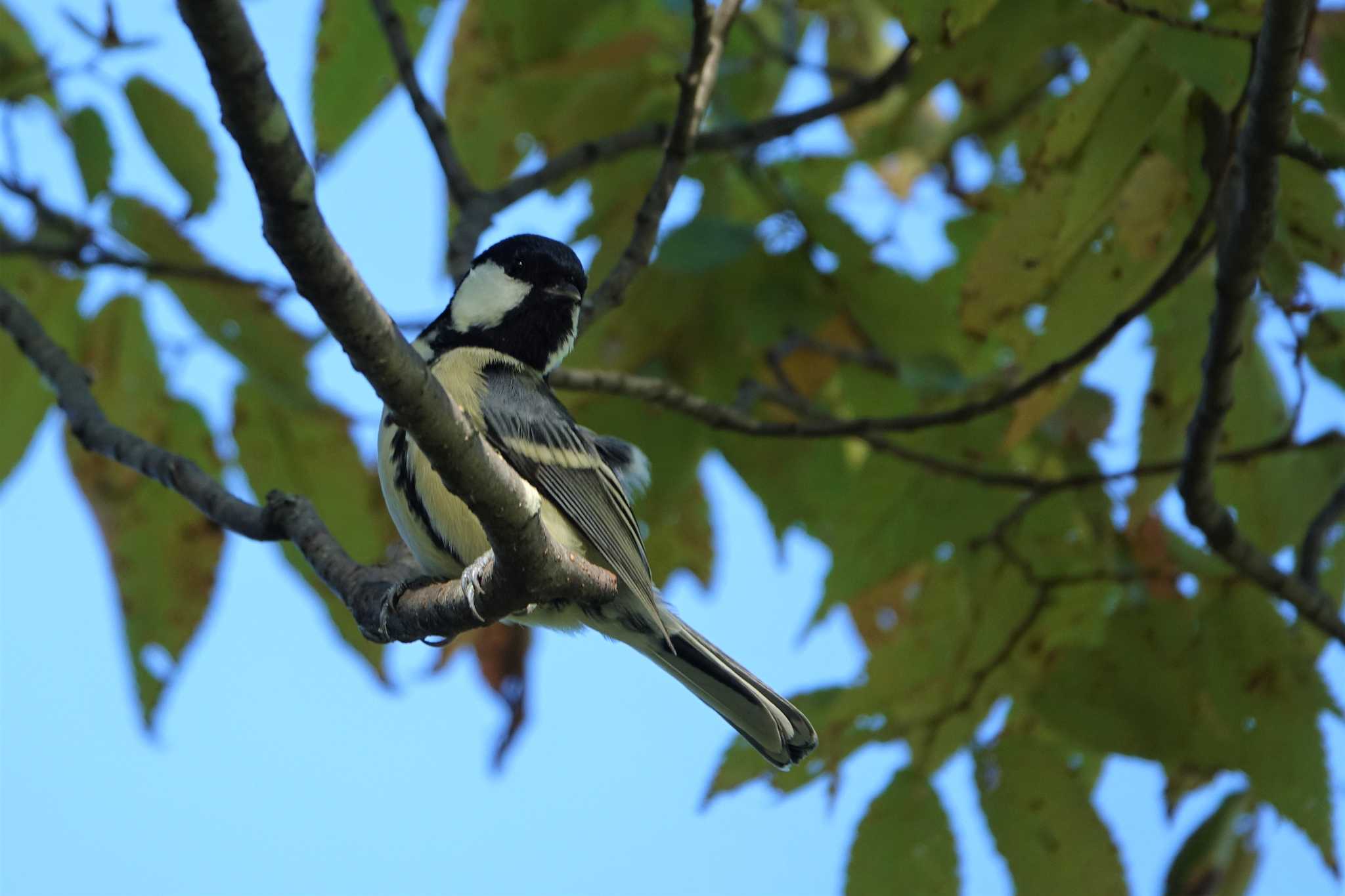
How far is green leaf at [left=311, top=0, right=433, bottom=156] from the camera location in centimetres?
246

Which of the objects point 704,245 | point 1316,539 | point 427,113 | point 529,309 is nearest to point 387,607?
point 529,309

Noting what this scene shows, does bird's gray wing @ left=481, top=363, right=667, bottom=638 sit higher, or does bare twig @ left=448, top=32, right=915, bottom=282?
bare twig @ left=448, top=32, right=915, bottom=282

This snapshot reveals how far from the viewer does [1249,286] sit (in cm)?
200

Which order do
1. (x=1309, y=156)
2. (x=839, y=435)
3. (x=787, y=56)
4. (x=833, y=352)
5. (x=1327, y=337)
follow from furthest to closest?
(x=787, y=56)
(x=833, y=352)
(x=839, y=435)
(x=1327, y=337)
(x=1309, y=156)

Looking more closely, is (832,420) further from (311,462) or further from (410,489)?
(311,462)

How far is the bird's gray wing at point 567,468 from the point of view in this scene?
2145 millimetres

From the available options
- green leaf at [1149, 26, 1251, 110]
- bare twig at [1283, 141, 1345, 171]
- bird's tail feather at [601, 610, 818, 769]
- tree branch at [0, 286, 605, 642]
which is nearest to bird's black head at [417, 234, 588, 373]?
tree branch at [0, 286, 605, 642]

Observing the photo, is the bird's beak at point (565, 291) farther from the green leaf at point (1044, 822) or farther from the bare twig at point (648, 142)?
the green leaf at point (1044, 822)

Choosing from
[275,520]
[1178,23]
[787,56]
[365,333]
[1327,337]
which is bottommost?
[365,333]

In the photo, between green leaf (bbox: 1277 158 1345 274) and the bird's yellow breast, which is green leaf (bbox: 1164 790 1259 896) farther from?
the bird's yellow breast

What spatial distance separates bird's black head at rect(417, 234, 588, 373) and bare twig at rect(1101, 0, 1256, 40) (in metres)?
1.12

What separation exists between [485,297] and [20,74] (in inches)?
36.9

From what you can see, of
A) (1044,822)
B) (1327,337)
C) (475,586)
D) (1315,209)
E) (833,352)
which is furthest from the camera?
(833,352)

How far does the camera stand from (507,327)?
8.38 ft
